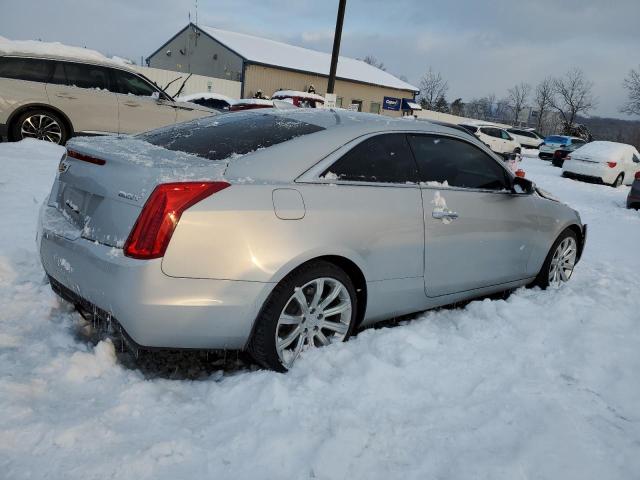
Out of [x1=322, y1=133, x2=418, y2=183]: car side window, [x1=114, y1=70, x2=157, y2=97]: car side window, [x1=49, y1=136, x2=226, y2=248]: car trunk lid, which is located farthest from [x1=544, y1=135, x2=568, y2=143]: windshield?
[x1=49, y1=136, x2=226, y2=248]: car trunk lid

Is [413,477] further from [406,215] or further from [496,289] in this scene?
[496,289]

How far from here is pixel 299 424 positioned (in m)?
2.46

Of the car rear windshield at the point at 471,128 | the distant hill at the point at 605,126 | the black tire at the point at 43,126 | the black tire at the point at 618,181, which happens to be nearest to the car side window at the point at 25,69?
the black tire at the point at 43,126

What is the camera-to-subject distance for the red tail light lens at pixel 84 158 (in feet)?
9.25

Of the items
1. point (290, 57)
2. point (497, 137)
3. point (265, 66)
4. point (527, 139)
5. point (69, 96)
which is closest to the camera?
point (69, 96)

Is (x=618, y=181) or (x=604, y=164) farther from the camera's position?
(x=618, y=181)

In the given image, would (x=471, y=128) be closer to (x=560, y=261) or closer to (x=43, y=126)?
(x=43, y=126)

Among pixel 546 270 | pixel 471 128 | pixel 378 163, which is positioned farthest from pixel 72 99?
pixel 471 128

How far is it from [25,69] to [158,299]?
7306 mm

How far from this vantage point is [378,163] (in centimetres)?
332

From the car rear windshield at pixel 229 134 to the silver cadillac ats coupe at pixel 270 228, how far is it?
0.02 m

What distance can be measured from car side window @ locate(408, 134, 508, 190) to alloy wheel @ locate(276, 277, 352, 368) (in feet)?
3.35

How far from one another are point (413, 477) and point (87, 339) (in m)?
1.96

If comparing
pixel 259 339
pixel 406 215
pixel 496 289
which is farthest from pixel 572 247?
pixel 259 339
